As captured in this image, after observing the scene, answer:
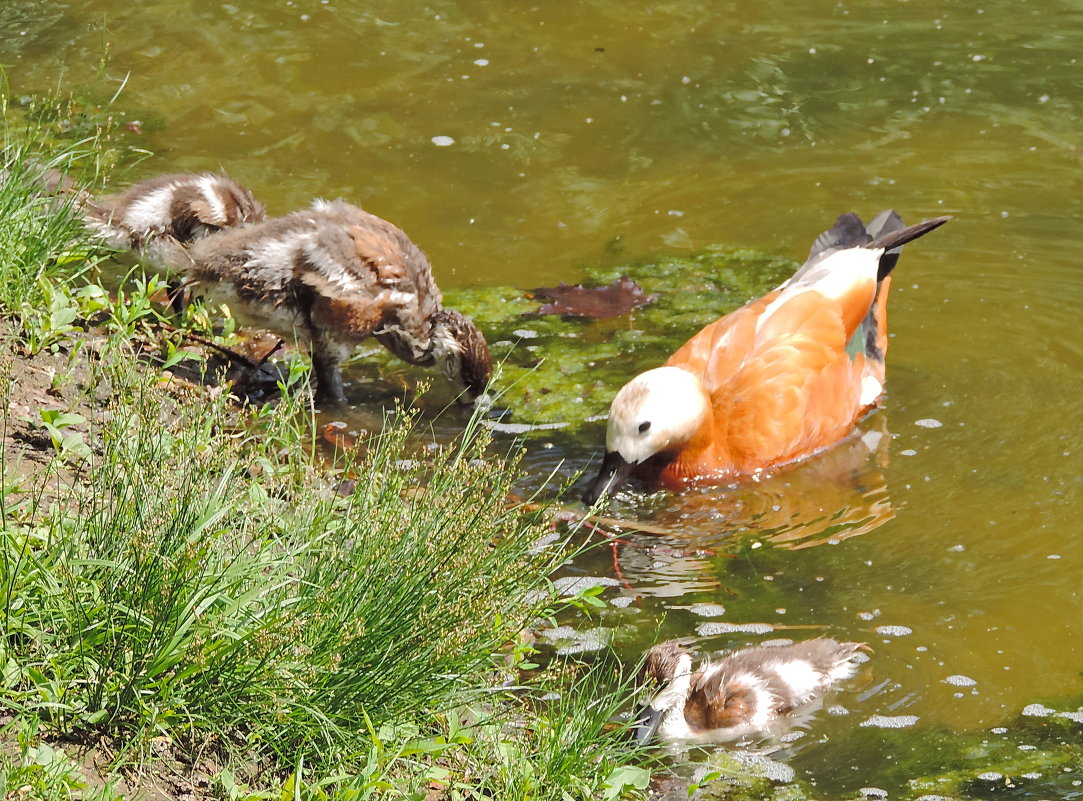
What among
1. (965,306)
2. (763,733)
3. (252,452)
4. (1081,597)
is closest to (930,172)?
(965,306)

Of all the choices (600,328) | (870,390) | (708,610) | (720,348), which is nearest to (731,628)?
(708,610)

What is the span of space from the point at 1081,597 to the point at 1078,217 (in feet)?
11.0

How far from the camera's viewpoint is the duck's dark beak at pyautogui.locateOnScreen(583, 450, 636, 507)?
5.25 m

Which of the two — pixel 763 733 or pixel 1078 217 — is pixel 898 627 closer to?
pixel 763 733

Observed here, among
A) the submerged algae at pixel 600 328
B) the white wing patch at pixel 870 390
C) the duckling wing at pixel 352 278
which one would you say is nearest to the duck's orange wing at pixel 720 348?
the submerged algae at pixel 600 328

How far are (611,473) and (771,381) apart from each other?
943mm

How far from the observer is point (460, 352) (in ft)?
19.1

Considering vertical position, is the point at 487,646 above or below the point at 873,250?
above

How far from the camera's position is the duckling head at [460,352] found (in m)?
5.82

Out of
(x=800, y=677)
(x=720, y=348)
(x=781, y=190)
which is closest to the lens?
(x=800, y=677)

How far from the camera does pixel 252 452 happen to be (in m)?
3.88

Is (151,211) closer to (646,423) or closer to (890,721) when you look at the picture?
(646,423)

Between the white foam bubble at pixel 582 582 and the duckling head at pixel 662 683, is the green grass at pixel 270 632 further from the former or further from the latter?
the white foam bubble at pixel 582 582

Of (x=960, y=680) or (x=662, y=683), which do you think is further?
(x=960, y=680)
